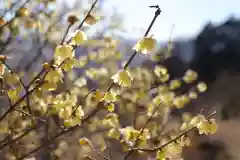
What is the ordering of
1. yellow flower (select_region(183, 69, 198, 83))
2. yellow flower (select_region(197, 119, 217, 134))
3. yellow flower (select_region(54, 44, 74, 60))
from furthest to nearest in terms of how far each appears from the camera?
1. yellow flower (select_region(183, 69, 198, 83))
2. yellow flower (select_region(197, 119, 217, 134))
3. yellow flower (select_region(54, 44, 74, 60))

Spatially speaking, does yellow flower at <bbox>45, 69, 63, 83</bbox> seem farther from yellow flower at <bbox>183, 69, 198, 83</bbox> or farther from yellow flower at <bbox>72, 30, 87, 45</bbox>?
yellow flower at <bbox>183, 69, 198, 83</bbox>

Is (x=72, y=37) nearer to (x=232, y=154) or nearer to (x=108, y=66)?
(x=108, y=66)

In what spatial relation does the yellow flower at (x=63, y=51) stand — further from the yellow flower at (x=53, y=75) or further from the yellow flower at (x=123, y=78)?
the yellow flower at (x=123, y=78)

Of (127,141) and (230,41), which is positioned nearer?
(127,141)

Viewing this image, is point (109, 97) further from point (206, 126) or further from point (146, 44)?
point (206, 126)

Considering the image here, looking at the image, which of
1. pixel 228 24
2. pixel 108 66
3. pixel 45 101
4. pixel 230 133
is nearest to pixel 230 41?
pixel 228 24

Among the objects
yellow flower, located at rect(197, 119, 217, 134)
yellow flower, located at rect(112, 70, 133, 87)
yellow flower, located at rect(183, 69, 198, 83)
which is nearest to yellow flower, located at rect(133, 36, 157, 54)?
yellow flower, located at rect(112, 70, 133, 87)

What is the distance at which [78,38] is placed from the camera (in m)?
1.30

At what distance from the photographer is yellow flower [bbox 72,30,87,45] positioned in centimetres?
130

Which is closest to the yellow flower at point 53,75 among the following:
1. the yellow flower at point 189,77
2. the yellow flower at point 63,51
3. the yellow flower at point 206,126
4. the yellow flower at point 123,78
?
the yellow flower at point 63,51

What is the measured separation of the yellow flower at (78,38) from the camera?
130 centimetres

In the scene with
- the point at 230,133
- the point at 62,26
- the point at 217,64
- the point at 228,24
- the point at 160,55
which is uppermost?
the point at 228,24

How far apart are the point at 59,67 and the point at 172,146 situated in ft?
1.74

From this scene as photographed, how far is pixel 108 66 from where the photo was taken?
3881 millimetres
